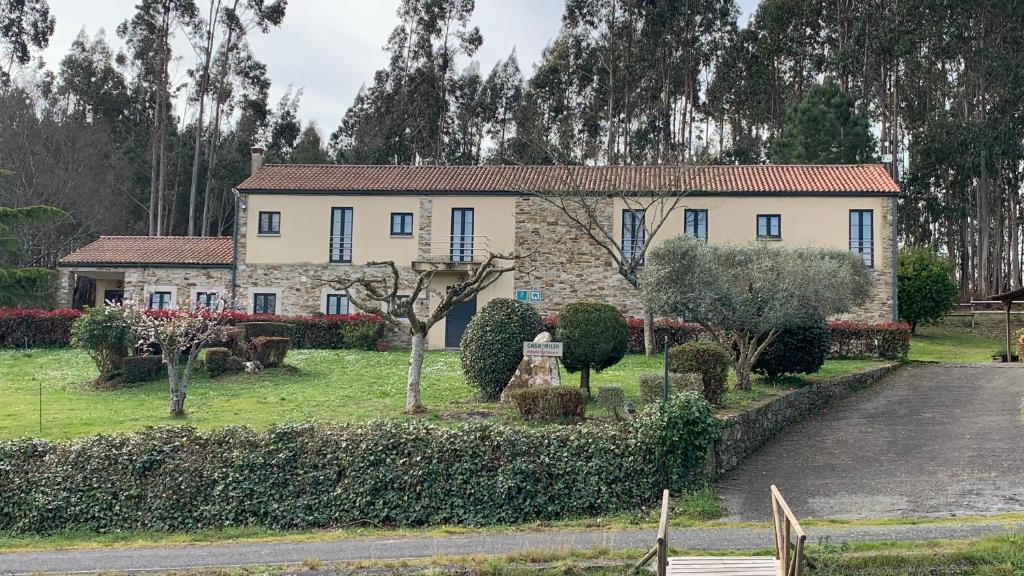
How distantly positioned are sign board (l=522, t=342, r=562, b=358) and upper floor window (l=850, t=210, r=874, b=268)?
1661cm

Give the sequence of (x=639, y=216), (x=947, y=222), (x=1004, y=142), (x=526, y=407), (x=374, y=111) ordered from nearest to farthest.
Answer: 1. (x=526, y=407)
2. (x=639, y=216)
3. (x=1004, y=142)
4. (x=947, y=222)
5. (x=374, y=111)

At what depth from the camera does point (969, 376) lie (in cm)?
2195

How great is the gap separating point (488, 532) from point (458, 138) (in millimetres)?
42013

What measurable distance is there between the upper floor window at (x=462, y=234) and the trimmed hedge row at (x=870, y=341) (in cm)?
1194

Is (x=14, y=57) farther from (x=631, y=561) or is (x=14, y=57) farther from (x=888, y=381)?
(x=631, y=561)

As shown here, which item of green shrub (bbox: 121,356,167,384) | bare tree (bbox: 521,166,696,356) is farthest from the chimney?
green shrub (bbox: 121,356,167,384)

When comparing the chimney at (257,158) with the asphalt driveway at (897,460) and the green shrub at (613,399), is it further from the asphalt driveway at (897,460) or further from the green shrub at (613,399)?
the asphalt driveway at (897,460)

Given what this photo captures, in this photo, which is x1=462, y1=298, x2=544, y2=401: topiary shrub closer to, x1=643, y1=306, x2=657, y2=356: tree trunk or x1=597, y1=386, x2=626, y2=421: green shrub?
x1=597, y1=386, x2=626, y2=421: green shrub

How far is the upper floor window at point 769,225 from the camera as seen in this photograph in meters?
28.7

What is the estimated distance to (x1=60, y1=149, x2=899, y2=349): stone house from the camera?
28.5 meters

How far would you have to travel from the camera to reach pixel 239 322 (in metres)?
25.9

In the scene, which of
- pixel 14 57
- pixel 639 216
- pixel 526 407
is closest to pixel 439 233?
pixel 639 216

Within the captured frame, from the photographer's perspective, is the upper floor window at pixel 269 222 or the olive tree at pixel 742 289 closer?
the olive tree at pixel 742 289

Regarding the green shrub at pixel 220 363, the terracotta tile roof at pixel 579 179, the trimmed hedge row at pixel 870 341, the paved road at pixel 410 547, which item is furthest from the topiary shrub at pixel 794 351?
the green shrub at pixel 220 363
